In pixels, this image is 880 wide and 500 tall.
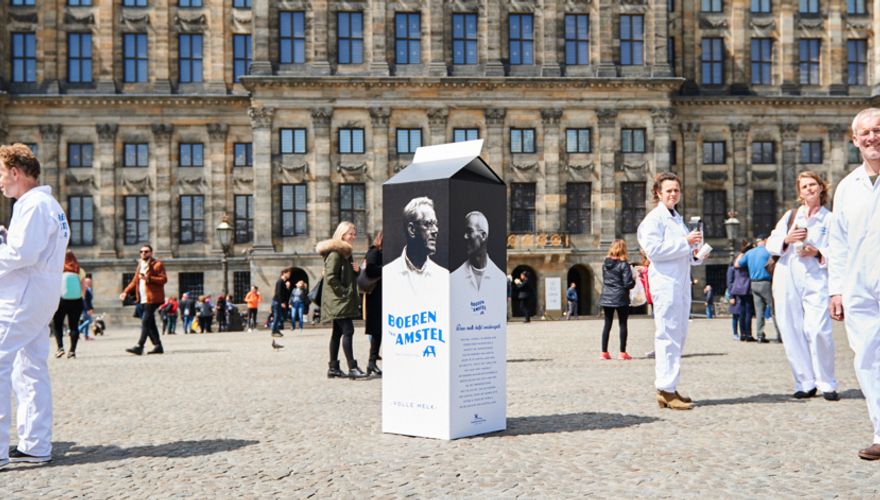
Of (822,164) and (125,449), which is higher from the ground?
(822,164)

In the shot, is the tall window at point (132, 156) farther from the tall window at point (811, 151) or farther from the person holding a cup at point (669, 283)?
the person holding a cup at point (669, 283)

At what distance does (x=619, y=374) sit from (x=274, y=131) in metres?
31.6

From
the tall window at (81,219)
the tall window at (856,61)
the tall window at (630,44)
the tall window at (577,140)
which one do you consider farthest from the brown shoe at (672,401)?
the tall window at (856,61)

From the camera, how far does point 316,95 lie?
42750 millimetres

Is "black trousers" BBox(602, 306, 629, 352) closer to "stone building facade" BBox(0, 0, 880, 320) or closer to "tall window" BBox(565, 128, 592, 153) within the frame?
"stone building facade" BBox(0, 0, 880, 320)

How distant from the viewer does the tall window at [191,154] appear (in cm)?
4619

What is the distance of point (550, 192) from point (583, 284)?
184 inches

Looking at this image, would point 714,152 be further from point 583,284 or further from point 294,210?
point 294,210

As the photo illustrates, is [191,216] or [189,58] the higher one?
[189,58]

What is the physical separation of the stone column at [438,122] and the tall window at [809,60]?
18.2 m

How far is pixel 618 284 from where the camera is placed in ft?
54.6

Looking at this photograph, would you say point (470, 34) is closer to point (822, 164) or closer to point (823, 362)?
point (822, 164)

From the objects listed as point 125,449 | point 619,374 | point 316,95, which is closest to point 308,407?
point 125,449

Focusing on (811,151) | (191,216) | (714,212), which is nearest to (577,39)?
(714,212)
